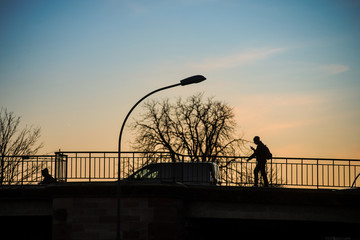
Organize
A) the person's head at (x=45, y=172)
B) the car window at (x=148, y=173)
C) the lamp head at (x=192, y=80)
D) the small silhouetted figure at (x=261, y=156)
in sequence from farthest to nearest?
the person's head at (x=45, y=172) → the car window at (x=148, y=173) → the small silhouetted figure at (x=261, y=156) → the lamp head at (x=192, y=80)

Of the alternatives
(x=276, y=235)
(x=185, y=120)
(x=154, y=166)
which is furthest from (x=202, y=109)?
(x=154, y=166)

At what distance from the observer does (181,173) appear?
2262 cm

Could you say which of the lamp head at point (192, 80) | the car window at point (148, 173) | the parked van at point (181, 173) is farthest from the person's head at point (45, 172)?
the lamp head at point (192, 80)

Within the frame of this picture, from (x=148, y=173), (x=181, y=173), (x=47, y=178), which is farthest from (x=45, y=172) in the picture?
(x=181, y=173)

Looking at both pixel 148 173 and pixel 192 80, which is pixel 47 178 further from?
pixel 192 80

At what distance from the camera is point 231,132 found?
5381 centimetres

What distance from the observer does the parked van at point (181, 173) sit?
22.3 m

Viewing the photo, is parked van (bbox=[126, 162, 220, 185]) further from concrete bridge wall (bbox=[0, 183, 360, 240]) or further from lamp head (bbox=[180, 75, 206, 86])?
lamp head (bbox=[180, 75, 206, 86])

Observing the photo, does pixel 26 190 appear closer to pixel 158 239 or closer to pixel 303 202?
pixel 158 239

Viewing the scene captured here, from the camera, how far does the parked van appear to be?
22.3 meters

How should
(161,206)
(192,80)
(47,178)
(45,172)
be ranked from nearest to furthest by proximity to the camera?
(192,80) → (161,206) → (45,172) → (47,178)

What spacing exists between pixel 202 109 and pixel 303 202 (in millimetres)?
33420

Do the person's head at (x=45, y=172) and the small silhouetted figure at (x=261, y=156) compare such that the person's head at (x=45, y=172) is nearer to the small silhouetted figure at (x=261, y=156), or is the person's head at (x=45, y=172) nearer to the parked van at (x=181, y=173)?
the parked van at (x=181, y=173)

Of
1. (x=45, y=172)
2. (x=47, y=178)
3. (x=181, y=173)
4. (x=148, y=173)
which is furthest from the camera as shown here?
(x=47, y=178)
